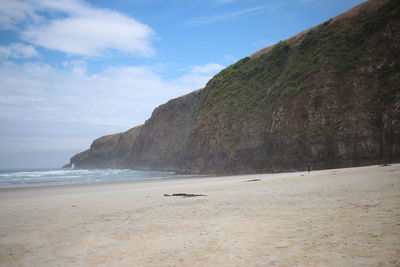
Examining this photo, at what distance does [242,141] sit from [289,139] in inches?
312

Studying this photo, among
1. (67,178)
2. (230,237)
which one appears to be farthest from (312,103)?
(67,178)

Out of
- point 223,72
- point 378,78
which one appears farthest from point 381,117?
point 223,72

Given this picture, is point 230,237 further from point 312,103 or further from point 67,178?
point 67,178

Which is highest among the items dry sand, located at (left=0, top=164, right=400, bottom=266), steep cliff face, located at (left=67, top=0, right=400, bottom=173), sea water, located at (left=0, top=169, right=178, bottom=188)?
steep cliff face, located at (left=67, top=0, right=400, bottom=173)

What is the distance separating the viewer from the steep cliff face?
25.9m

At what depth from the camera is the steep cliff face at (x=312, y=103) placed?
1018 inches

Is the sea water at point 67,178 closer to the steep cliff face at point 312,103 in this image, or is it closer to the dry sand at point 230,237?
the steep cliff face at point 312,103

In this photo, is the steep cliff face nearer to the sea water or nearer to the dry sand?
the sea water

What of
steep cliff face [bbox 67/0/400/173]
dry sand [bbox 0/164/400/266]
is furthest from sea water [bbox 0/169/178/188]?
dry sand [bbox 0/164/400/266]

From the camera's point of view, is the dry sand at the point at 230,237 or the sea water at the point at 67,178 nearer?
the dry sand at the point at 230,237

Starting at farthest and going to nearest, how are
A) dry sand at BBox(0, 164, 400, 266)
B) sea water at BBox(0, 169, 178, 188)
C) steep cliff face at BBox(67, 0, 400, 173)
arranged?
sea water at BBox(0, 169, 178, 188)
steep cliff face at BBox(67, 0, 400, 173)
dry sand at BBox(0, 164, 400, 266)

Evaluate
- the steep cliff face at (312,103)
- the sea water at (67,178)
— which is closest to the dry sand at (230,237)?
the steep cliff face at (312,103)


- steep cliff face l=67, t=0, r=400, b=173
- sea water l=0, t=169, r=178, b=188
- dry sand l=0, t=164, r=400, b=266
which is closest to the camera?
dry sand l=0, t=164, r=400, b=266

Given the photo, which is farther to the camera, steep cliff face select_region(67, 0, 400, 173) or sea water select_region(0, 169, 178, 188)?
sea water select_region(0, 169, 178, 188)
